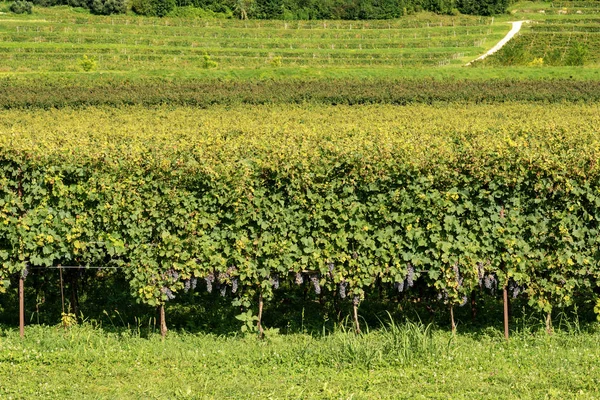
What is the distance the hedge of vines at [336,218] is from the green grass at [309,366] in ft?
2.22

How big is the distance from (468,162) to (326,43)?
72474 mm

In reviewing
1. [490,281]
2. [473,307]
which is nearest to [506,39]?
[473,307]

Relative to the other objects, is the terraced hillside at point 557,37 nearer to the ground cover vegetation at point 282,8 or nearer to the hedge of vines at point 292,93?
the ground cover vegetation at point 282,8

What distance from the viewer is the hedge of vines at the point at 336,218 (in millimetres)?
9281

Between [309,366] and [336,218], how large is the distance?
1.96 meters

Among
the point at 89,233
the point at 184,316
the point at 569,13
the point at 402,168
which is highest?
the point at 569,13

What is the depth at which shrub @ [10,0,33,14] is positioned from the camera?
87.3 metres

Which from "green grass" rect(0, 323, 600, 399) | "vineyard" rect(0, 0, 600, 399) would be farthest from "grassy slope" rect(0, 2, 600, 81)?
"green grass" rect(0, 323, 600, 399)

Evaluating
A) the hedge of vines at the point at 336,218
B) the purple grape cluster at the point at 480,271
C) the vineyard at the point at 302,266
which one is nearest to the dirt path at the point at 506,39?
the vineyard at the point at 302,266

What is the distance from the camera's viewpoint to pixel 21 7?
87688 millimetres

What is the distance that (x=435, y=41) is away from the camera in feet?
266

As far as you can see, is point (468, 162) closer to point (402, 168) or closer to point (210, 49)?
point (402, 168)

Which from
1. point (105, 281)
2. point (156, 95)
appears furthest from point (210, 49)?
point (105, 281)

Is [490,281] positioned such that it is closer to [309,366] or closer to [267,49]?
[309,366]
